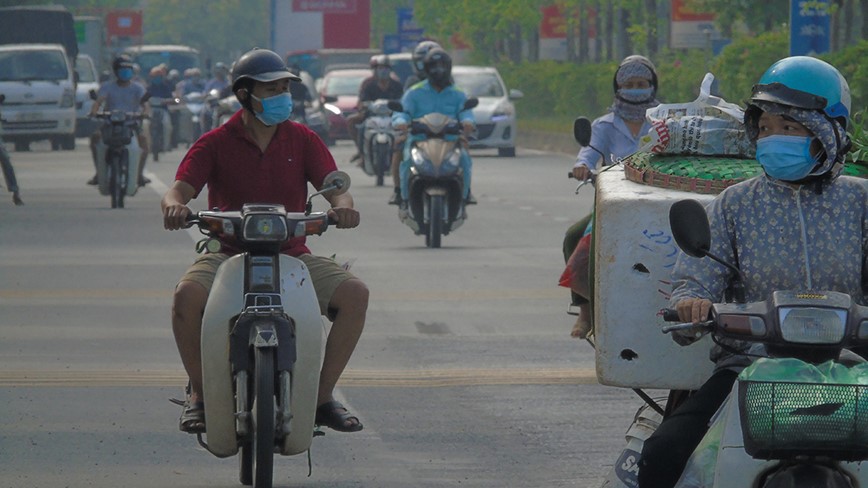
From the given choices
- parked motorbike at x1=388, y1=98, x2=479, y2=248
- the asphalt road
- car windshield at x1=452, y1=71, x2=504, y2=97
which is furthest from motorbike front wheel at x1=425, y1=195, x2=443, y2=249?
car windshield at x1=452, y1=71, x2=504, y2=97

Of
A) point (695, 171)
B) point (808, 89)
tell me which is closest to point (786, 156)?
point (808, 89)

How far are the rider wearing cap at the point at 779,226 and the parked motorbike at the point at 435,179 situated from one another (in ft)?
42.2

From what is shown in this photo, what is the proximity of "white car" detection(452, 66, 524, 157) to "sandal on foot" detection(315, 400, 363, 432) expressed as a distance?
28.5 metres

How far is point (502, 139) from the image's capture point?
1489 inches

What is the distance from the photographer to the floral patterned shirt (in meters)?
5.18

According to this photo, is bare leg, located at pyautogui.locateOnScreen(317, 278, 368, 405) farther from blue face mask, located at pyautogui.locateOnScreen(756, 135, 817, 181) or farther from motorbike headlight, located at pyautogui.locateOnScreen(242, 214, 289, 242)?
blue face mask, located at pyautogui.locateOnScreen(756, 135, 817, 181)

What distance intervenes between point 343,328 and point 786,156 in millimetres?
2595

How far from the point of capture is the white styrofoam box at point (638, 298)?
5684 millimetres

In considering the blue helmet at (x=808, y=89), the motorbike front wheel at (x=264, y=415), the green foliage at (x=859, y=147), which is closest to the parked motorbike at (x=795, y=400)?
the blue helmet at (x=808, y=89)

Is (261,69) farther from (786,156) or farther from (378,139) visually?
(378,139)

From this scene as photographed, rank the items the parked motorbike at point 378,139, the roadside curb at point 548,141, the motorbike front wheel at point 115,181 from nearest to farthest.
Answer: the motorbike front wheel at point 115,181, the parked motorbike at point 378,139, the roadside curb at point 548,141

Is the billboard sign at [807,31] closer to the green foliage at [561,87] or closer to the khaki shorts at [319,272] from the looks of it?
the khaki shorts at [319,272]

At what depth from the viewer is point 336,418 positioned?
7301 millimetres

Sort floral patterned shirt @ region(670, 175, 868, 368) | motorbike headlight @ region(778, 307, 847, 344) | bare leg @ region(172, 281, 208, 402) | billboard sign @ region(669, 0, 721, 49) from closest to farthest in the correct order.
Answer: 1. motorbike headlight @ region(778, 307, 847, 344)
2. floral patterned shirt @ region(670, 175, 868, 368)
3. bare leg @ region(172, 281, 208, 402)
4. billboard sign @ region(669, 0, 721, 49)
